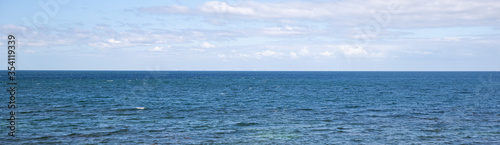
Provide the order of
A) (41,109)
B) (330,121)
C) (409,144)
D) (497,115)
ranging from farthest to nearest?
(41,109), (497,115), (330,121), (409,144)

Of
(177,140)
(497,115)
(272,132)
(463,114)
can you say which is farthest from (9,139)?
(497,115)

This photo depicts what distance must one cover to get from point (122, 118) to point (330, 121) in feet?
68.9

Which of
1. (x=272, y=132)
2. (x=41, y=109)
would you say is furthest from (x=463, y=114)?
(x=41, y=109)

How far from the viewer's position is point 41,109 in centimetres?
5091

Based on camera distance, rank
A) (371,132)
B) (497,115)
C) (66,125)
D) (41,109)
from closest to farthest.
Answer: (371,132) < (66,125) < (497,115) < (41,109)

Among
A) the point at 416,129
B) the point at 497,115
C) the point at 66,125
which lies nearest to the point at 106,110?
the point at 66,125

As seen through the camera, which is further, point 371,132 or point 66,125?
point 66,125

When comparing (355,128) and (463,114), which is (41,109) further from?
(463,114)

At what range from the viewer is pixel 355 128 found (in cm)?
3631

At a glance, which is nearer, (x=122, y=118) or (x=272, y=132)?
(x=272, y=132)

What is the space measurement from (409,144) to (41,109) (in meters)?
42.3

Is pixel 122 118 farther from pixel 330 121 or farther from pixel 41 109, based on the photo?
pixel 330 121

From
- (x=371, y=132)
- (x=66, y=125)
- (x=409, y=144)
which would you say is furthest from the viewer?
(x=66, y=125)

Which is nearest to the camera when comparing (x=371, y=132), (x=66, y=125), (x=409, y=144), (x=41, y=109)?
(x=409, y=144)
